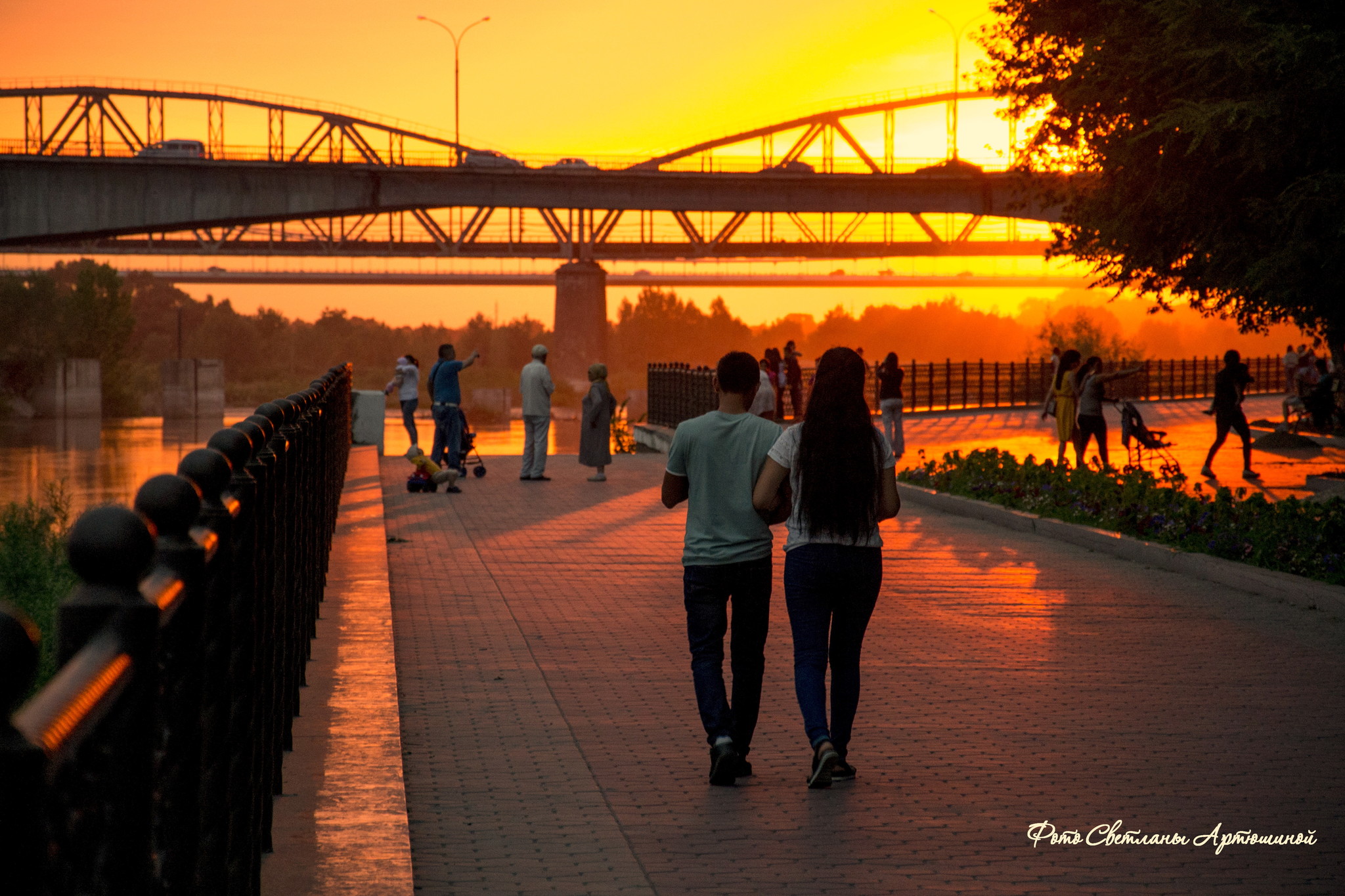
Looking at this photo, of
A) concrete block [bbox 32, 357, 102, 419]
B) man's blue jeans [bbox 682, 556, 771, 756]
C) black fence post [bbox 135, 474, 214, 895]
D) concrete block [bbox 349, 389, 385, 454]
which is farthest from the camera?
concrete block [bbox 32, 357, 102, 419]

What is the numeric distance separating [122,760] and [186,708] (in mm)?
849

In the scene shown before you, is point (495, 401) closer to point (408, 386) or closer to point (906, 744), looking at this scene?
point (408, 386)

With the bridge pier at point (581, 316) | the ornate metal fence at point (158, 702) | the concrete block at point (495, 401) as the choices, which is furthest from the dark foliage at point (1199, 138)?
the bridge pier at point (581, 316)

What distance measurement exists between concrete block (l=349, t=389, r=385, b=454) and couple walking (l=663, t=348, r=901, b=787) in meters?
23.4

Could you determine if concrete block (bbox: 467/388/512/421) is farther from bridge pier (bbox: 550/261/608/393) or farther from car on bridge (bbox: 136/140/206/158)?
car on bridge (bbox: 136/140/206/158)

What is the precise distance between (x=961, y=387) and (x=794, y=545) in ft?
141

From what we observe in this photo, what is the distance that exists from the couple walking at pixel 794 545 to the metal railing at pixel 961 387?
2426cm

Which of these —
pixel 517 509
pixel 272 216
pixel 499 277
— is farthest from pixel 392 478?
pixel 499 277

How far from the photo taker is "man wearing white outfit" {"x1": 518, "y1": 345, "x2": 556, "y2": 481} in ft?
70.5

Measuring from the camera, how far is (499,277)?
120m

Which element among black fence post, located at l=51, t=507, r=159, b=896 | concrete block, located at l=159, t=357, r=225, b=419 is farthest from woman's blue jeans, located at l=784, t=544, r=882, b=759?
concrete block, located at l=159, t=357, r=225, b=419

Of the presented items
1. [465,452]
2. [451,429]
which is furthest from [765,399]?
[451,429]

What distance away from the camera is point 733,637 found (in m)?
6.41

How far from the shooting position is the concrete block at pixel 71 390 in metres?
78.4
